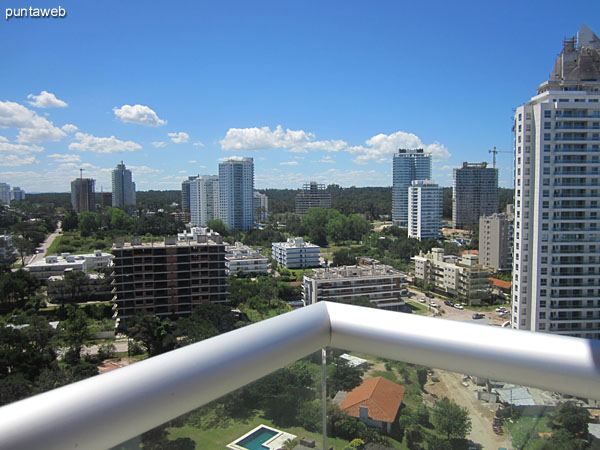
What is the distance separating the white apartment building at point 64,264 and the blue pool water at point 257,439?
11.8m

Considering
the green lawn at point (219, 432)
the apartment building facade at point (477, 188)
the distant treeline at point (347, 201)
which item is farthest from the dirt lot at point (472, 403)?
the apartment building facade at point (477, 188)

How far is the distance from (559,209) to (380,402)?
786cm

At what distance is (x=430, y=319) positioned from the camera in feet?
1.40

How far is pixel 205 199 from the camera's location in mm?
25797

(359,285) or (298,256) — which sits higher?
(359,285)

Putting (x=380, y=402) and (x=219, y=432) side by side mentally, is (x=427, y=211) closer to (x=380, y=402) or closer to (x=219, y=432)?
(x=380, y=402)

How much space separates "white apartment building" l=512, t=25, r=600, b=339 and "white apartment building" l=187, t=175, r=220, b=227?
19707mm

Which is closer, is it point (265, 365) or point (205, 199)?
point (265, 365)

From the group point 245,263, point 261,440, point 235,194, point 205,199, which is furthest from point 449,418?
point 205,199

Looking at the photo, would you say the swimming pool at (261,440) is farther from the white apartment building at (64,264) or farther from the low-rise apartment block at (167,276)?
the white apartment building at (64,264)

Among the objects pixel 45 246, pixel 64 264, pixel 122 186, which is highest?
pixel 122 186

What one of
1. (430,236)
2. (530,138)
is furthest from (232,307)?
(430,236)

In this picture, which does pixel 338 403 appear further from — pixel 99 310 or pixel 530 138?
pixel 99 310

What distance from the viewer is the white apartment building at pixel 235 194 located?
24719 mm
